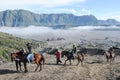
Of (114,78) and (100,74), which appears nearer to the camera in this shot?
(114,78)

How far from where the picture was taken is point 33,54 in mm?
38500

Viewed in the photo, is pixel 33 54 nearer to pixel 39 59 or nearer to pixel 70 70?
pixel 39 59

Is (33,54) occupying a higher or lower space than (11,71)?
higher

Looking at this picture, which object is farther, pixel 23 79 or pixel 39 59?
pixel 39 59

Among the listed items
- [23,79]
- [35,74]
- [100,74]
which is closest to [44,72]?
[35,74]

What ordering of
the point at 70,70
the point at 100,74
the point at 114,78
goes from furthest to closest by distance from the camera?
the point at 70,70, the point at 100,74, the point at 114,78

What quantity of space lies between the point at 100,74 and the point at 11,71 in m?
11.9

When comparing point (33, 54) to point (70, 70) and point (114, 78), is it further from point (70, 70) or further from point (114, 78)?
point (114, 78)

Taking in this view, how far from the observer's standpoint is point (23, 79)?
35.2 metres

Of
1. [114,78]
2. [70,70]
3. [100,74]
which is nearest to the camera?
[114,78]

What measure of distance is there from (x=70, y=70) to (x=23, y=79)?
23.9ft

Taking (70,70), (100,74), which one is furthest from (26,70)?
(100,74)

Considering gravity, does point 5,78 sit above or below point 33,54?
below

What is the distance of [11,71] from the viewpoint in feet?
131
